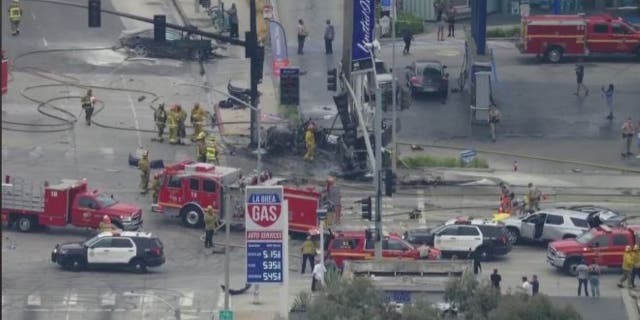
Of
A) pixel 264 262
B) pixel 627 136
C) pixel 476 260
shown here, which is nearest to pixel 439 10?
pixel 627 136

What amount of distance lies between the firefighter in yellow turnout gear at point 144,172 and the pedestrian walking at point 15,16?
2218cm

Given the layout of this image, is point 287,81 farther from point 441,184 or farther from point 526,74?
point 526,74

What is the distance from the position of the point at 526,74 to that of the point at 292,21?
11976mm

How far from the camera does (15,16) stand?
2744 inches

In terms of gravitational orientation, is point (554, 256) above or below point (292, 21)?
below

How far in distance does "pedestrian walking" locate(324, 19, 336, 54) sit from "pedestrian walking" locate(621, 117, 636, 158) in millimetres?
16583

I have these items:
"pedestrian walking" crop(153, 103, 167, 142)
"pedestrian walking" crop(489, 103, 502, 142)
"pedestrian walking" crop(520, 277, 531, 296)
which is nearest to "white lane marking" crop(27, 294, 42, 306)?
"pedestrian walking" crop(520, 277, 531, 296)

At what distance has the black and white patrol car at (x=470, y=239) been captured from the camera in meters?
42.6

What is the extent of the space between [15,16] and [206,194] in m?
26.9

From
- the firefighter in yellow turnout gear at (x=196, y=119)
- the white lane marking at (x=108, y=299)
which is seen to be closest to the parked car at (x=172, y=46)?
the firefighter in yellow turnout gear at (x=196, y=119)

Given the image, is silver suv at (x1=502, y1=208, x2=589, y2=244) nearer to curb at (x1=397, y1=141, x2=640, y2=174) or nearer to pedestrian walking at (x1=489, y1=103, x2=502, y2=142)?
curb at (x1=397, y1=141, x2=640, y2=174)

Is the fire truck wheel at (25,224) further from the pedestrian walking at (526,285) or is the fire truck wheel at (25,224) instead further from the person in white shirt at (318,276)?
the pedestrian walking at (526,285)

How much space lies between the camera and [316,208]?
44.7 meters

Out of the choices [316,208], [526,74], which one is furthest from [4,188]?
[526,74]
